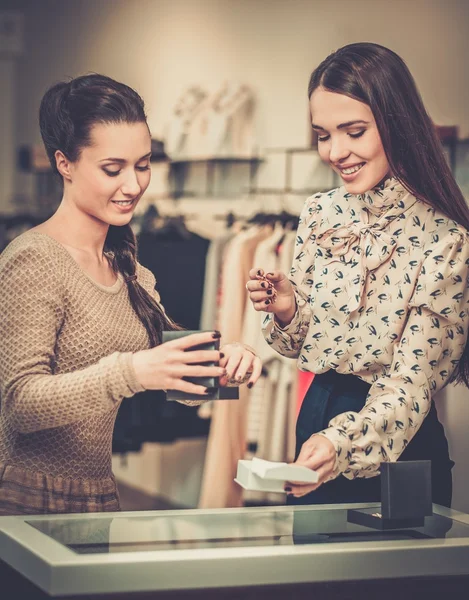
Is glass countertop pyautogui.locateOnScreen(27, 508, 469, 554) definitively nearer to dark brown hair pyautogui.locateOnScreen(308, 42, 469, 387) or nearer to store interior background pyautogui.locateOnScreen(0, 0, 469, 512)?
dark brown hair pyautogui.locateOnScreen(308, 42, 469, 387)

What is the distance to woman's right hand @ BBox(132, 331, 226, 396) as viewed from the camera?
1810 mm

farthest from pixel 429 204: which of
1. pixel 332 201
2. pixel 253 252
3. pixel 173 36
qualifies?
pixel 173 36

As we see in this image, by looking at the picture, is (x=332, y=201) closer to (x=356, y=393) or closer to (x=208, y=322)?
(x=356, y=393)

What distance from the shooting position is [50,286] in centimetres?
198

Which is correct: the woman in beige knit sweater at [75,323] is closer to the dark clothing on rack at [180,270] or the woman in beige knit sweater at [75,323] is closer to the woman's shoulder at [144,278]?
the woman's shoulder at [144,278]

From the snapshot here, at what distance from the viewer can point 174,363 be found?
5.95 ft

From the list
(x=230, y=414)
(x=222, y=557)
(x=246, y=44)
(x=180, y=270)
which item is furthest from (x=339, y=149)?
(x=246, y=44)

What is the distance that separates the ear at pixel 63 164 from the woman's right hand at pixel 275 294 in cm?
46

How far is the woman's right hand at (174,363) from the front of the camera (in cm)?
181

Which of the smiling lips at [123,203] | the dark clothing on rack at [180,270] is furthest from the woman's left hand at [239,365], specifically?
the dark clothing on rack at [180,270]

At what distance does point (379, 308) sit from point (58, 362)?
73 centimetres

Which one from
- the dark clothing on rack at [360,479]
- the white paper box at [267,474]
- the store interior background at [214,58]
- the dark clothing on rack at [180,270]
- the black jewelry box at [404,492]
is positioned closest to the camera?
the white paper box at [267,474]

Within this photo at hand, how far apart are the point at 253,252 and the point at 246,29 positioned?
1.70m

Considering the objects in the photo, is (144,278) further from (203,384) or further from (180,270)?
(180,270)
